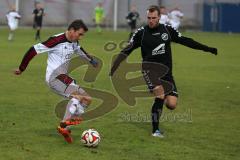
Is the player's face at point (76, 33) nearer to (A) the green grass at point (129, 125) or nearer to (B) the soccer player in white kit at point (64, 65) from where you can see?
(B) the soccer player in white kit at point (64, 65)

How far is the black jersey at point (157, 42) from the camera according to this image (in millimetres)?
11477

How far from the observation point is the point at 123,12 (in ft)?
191

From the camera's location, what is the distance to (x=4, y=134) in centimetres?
1094

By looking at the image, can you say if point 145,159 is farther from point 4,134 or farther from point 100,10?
point 100,10

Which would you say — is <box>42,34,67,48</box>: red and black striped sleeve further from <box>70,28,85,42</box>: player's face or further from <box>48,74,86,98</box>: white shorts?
<box>48,74,86,98</box>: white shorts

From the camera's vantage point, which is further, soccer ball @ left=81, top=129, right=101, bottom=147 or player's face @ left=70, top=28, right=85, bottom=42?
player's face @ left=70, top=28, right=85, bottom=42

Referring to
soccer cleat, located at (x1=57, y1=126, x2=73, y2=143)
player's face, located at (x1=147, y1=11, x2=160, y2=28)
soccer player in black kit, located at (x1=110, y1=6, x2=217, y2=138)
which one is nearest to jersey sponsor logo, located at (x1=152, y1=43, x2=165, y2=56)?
soccer player in black kit, located at (x1=110, y1=6, x2=217, y2=138)

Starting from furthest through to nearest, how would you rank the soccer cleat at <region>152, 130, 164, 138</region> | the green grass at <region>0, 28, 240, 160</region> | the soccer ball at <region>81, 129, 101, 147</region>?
the soccer cleat at <region>152, 130, 164, 138</region> < the soccer ball at <region>81, 129, 101, 147</region> < the green grass at <region>0, 28, 240, 160</region>

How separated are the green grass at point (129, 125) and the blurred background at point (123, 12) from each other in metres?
34.7

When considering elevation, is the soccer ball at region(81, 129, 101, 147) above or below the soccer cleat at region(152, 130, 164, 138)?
above

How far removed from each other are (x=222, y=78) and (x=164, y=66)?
954 cm

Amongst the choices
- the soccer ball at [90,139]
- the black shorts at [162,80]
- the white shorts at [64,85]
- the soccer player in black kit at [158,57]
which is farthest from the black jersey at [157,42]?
the soccer ball at [90,139]

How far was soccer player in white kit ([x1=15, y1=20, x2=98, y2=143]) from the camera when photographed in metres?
10.5

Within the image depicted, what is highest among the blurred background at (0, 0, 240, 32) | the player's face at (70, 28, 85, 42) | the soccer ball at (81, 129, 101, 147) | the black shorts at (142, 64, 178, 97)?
the player's face at (70, 28, 85, 42)
